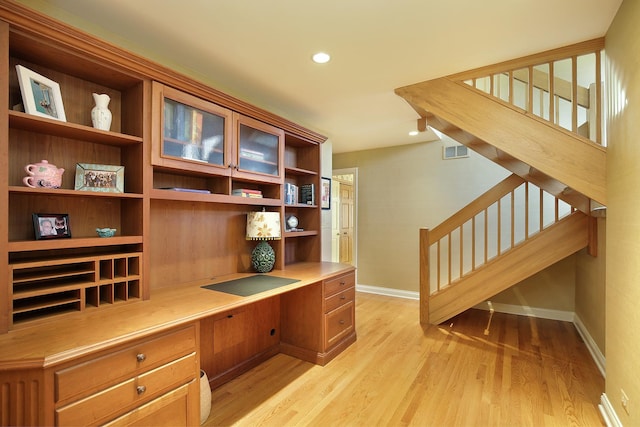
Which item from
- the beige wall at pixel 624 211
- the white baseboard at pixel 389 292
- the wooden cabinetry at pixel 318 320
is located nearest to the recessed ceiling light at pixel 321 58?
the beige wall at pixel 624 211

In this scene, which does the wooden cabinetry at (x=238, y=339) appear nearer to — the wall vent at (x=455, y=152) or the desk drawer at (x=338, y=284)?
the desk drawer at (x=338, y=284)

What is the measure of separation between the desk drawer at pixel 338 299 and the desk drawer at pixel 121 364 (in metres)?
1.27

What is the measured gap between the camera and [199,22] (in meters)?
1.76

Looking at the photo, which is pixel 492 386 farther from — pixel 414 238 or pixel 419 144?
pixel 419 144

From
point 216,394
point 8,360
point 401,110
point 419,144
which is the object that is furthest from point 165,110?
point 419,144

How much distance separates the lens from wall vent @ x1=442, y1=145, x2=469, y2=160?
4117 mm

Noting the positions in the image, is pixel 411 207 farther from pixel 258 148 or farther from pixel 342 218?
pixel 258 148

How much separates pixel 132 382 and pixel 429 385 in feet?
6.55

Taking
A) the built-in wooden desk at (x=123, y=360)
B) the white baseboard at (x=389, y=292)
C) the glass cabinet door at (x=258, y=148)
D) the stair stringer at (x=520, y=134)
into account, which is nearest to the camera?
the built-in wooden desk at (x=123, y=360)

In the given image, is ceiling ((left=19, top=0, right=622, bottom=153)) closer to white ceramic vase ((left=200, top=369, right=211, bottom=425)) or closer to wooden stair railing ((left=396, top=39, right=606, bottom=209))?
wooden stair railing ((left=396, top=39, right=606, bottom=209))

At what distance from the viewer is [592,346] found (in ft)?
9.07

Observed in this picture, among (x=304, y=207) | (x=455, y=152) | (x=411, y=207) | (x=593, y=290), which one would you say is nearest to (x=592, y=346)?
(x=593, y=290)

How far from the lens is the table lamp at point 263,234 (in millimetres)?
2488

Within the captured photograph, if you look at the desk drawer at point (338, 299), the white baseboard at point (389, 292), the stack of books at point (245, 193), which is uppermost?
the stack of books at point (245, 193)
